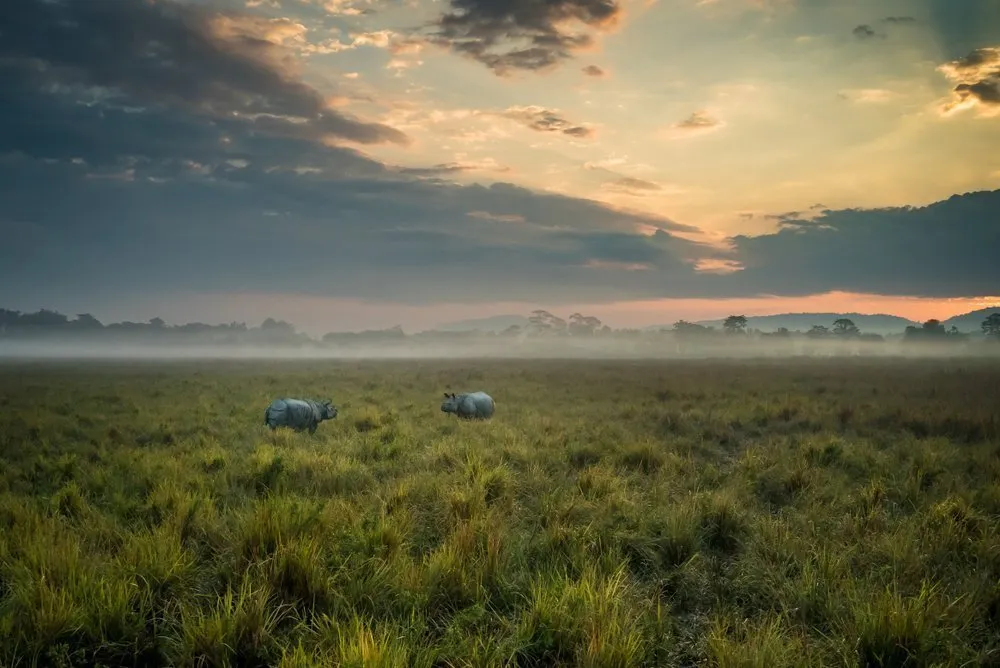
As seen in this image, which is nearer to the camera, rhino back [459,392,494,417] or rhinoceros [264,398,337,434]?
rhinoceros [264,398,337,434]

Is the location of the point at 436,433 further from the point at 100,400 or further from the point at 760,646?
the point at 100,400

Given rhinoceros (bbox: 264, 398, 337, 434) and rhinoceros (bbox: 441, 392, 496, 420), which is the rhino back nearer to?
rhinoceros (bbox: 441, 392, 496, 420)

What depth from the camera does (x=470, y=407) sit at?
17.5 meters

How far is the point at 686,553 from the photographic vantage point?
618 centimetres

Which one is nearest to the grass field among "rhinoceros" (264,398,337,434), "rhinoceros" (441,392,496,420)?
"rhinoceros" (264,398,337,434)

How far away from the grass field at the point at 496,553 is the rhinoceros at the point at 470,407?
428 centimetres

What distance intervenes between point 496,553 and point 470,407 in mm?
12197

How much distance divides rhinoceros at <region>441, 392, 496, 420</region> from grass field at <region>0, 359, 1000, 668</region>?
168 inches

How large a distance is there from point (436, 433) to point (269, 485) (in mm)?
5885

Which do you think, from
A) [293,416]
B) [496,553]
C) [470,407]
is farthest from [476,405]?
[496,553]

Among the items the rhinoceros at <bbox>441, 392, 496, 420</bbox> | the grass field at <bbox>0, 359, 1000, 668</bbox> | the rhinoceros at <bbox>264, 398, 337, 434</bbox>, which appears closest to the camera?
the grass field at <bbox>0, 359, 1000, 668</bbox>

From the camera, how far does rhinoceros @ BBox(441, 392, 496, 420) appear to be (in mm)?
17516

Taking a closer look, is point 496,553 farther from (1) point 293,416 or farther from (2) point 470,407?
(2) point 470,407

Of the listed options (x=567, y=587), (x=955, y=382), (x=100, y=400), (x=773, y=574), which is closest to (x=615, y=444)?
(x=773, y=574)
